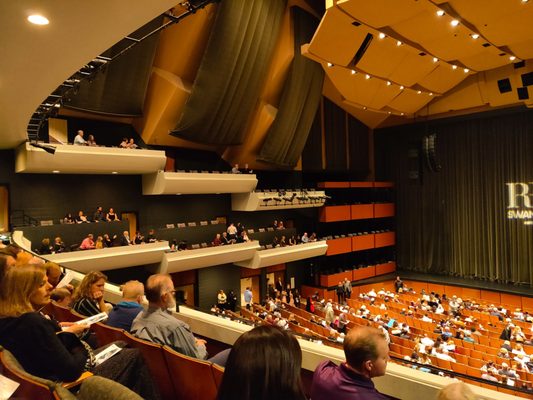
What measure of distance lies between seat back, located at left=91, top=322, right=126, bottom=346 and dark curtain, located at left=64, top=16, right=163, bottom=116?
27.8ft

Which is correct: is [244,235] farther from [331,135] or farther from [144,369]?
[144,369]

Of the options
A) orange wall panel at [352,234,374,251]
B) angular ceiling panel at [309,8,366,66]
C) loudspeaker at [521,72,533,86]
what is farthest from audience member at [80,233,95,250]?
loudspeaker at [521,72,533,86]

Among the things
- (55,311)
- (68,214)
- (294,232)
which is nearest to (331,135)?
(294,232)

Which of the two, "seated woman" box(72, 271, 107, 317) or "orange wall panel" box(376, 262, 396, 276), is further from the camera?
"orange wall panel" box(376, 262, 396, 276)

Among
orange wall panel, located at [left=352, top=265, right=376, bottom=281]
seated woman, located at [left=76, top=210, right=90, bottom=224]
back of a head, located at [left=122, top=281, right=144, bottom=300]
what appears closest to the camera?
back of a head, located at [left=122, top=281, right=144, bottom=300]

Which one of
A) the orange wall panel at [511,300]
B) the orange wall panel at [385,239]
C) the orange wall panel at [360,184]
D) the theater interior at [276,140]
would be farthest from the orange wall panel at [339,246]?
the orange wall panel at [511,300]

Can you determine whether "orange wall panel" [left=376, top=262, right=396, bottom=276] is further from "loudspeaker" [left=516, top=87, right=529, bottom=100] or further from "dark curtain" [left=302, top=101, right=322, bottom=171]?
"loudspeaker" [left=516, top=87, right=529, bottom=100]

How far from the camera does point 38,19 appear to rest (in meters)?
2.86

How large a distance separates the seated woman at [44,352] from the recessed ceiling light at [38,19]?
1.87 m

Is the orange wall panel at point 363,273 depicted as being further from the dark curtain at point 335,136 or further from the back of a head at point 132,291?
the back of a head at point 132,291

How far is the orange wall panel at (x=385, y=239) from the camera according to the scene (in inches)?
750

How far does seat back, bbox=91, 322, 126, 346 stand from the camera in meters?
2.59

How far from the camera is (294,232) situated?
16.8 metres

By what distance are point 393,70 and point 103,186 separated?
9.99 metres
